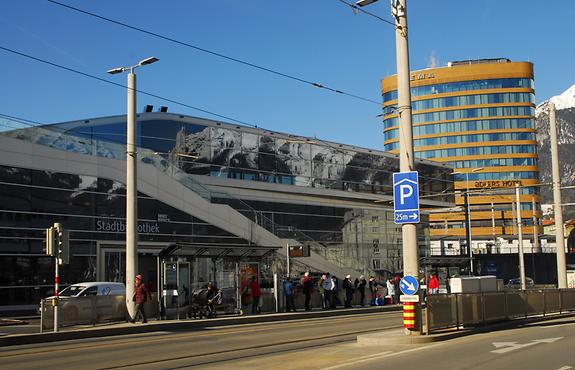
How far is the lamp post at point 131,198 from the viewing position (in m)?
26.3

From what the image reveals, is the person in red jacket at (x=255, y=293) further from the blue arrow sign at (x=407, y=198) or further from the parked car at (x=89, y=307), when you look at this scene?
the blue arrow sign at (x=407, y=198)

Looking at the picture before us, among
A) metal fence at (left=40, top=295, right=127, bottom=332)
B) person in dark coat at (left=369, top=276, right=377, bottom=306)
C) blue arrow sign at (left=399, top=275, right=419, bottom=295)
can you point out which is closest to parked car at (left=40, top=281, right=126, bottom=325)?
metal fence at (left=40, top=295, right=127, bottom=332)

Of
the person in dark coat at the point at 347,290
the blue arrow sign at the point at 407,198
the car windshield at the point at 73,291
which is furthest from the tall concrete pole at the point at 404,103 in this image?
the car windshield at the point at 73,291

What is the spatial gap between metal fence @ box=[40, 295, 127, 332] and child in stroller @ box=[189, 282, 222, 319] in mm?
3736

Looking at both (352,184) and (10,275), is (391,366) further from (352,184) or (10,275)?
(352,184)

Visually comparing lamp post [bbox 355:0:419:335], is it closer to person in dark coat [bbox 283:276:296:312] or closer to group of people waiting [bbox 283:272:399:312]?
person in dark coat [bbox 283:276:296:312]

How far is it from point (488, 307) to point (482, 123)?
124 metres

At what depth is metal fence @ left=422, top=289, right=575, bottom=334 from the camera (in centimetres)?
1931

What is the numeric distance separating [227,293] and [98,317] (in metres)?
7.08

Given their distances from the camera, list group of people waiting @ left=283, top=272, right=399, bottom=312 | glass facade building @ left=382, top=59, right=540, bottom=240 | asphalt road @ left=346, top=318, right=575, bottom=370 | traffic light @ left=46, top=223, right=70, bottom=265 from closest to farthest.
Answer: asphalt road @ left=346, top=318, right=575, bottom=370 → traffic light @ left=46, top=223, right=70, bottom=265 → group of people waiting @ left=283, top=272, right=399, bottom=312 → glass facade building @ left=382, top=59, right=540, bottom=240

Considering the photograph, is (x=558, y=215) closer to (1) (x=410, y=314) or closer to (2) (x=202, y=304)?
(2) (x=202, y=304)

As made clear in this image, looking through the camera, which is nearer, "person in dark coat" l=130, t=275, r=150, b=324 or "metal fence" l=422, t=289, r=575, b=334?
"metal fence" l=422, t=289, r=575, b=334

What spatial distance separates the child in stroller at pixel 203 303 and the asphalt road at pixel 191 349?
487 centimetres

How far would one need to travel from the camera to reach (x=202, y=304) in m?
29.8
